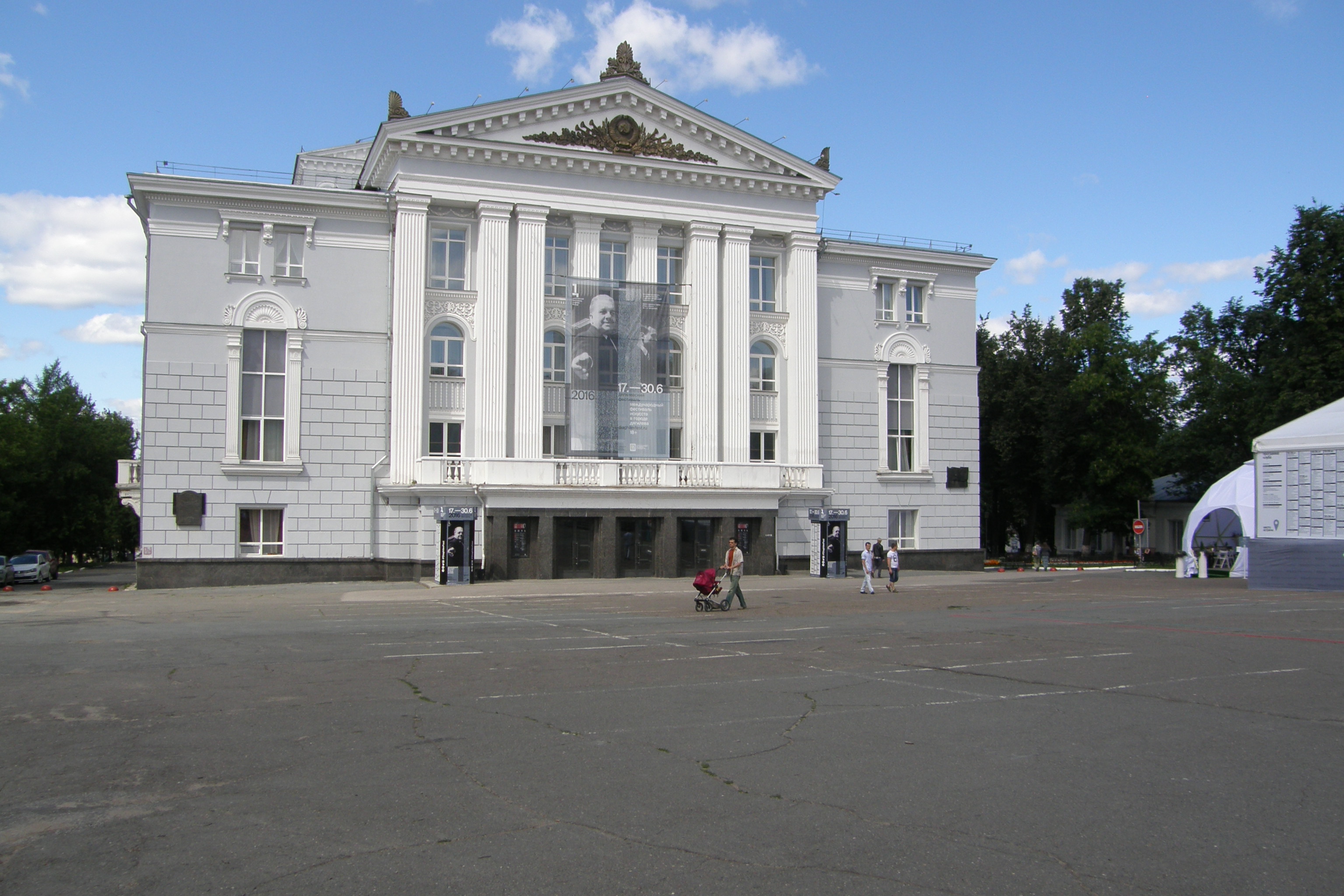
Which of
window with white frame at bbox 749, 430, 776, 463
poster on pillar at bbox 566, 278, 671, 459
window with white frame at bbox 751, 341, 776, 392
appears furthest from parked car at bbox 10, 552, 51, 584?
window with white frame at bbox 751, 341, 776, 392

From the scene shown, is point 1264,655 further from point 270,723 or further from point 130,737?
point 130,737

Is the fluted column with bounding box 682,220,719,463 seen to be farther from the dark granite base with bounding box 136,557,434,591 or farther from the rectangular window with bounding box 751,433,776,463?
the dark granite base with bounding box 136,557,434,591

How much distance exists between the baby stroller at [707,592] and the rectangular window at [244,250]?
22.0 meters

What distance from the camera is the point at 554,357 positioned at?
129ft

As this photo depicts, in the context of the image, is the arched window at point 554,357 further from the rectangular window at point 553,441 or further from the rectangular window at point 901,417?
the rectangular window at point 901,417

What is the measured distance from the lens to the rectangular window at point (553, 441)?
39.2 m

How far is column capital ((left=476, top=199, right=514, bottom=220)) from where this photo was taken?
3728 cm

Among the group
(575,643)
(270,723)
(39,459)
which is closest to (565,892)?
(270,723)

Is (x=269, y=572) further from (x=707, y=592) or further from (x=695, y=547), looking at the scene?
(x=707, y=592)

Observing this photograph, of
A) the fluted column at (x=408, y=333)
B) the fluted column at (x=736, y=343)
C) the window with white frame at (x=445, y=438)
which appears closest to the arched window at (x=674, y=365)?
the fluted column at (x=736, y=343)

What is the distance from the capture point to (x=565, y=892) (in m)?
5.46

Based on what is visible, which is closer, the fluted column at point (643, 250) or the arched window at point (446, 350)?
the arched window at point (446, 350)

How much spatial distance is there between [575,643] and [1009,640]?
7089 mm

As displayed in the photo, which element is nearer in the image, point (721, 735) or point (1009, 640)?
point (721, 735)
